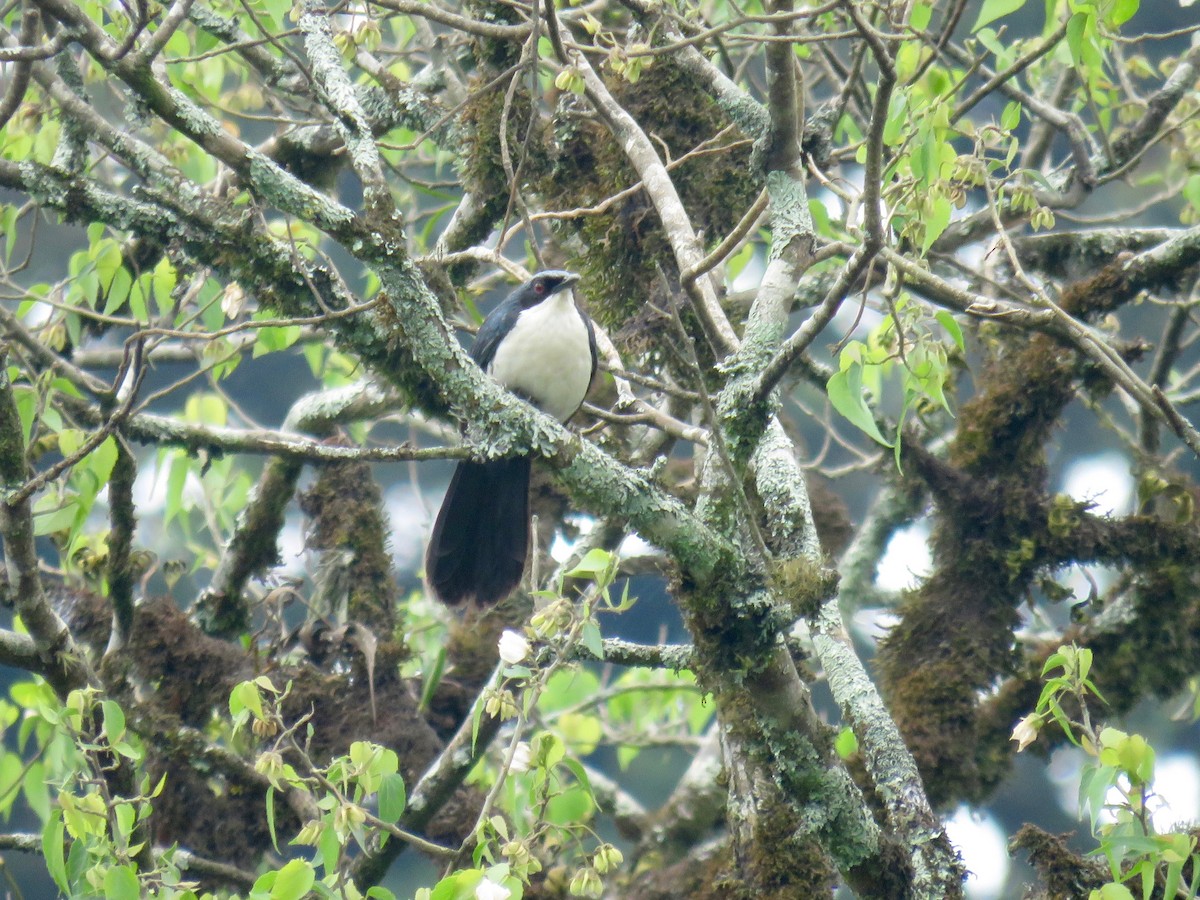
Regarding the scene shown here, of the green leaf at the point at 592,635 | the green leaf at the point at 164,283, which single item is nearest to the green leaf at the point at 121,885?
the green leaf at the point at 592,635

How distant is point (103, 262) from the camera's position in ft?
15.3

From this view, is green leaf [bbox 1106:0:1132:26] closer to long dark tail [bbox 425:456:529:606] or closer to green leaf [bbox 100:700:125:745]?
long dark tail [bbox 425:456:529:606]

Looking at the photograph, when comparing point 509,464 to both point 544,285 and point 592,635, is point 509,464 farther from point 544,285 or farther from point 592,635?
point 592,635

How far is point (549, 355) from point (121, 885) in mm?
2827

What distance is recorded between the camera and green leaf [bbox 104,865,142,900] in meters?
2.70

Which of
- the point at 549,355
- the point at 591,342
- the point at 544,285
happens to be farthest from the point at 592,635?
the point at 544,285

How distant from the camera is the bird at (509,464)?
4750mm

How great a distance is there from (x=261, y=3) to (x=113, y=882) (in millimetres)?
2797

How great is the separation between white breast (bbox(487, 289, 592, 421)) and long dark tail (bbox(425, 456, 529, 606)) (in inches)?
17.9

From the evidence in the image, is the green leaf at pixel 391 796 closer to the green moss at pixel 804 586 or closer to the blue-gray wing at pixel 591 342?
the green moss at pixel 804 586

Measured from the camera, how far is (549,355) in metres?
5.03

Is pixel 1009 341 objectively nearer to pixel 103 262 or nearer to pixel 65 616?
pixel 103 262

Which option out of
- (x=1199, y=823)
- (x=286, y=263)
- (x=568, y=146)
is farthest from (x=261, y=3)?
(x=1199, y=823)

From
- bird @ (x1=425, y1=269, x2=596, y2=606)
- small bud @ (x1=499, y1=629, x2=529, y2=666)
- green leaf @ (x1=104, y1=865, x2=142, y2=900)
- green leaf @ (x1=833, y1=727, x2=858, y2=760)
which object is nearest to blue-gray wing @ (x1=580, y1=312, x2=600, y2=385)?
bird @ (x1=425, y1=269, x2=596, y2=606)
